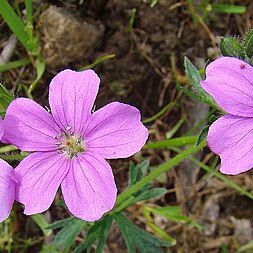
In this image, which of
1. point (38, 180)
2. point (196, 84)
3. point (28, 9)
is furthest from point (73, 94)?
point (28, 9)

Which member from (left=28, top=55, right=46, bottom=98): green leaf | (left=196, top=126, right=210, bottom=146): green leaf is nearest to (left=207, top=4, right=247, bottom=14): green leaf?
(left=28, top=55, right=46, bottom=98): green leaf

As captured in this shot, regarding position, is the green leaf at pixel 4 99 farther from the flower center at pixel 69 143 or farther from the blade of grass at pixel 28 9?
the blade of grass at pixel 28 9

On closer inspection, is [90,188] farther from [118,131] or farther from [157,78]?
[157,78]

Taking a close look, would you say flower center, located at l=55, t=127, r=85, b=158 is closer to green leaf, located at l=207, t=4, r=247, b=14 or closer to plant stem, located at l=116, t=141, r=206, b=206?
plant stem, located at l=116, t=141, r=206, b=206

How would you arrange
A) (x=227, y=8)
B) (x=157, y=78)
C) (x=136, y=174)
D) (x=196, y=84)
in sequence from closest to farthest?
1. (x=196, y=84)
2. (x=136, y=174)
3. (x=227, y=8)
4. (x=157, y=78)

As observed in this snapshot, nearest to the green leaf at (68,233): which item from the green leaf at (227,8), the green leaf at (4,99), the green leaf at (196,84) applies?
the green leaf at (4,99)

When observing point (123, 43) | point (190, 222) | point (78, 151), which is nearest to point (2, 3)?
point (123, 43)
